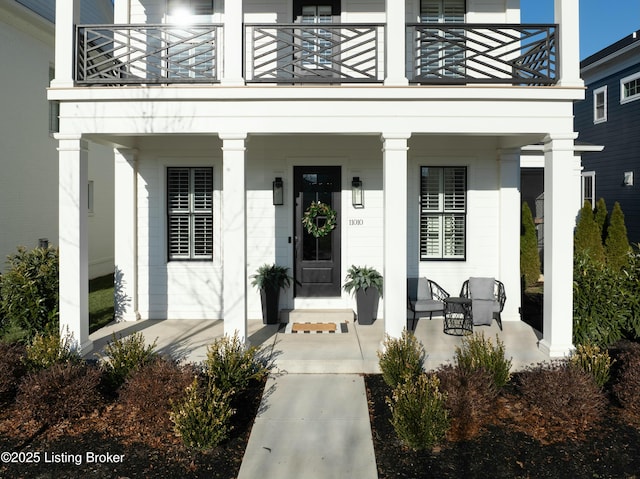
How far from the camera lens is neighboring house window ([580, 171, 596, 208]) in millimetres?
16125

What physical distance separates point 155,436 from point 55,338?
1951 mm

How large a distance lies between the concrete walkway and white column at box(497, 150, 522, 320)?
379 cm

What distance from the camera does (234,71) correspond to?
19.8 ft

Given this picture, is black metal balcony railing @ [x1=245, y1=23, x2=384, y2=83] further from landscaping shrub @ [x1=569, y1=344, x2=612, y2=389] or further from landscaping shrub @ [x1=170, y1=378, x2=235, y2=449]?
landscaping shrub @ [x1=569, y1=344, x2=612, y2=389]

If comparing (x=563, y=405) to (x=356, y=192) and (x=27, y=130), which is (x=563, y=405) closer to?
(x=356, y=192)

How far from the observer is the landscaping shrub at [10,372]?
15.4ft

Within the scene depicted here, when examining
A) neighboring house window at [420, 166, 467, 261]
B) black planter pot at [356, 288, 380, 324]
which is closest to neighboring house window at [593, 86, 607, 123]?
neighboring house window at [420, 166, 467, 261]

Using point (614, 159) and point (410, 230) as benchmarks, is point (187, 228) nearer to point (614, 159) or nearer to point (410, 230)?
point (410, 230)

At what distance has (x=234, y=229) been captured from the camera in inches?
239

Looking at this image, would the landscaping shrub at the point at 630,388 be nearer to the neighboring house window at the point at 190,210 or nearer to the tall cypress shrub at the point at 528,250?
the neighboring house window at the point at 190,210

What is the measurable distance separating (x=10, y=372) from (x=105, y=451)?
1600 mm

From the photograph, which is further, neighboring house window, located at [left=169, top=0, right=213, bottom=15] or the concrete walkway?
neighboring house window, located at [left=169, top=0, right=213, bottom=15]

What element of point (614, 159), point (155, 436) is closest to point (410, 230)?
point (155, 436)

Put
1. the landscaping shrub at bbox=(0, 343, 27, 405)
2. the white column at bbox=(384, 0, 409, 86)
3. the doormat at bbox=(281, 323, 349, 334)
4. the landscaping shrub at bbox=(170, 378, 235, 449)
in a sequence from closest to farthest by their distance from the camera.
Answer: the landscaping shrub at bbox=(170, 378, 235, 449) < the landscaping shrub at bbox=(0, 343, 27, 405) < the white column at bbox=(384, 0, 409, 86) < the doormat at bbox=(281, 323, 349, 334)
